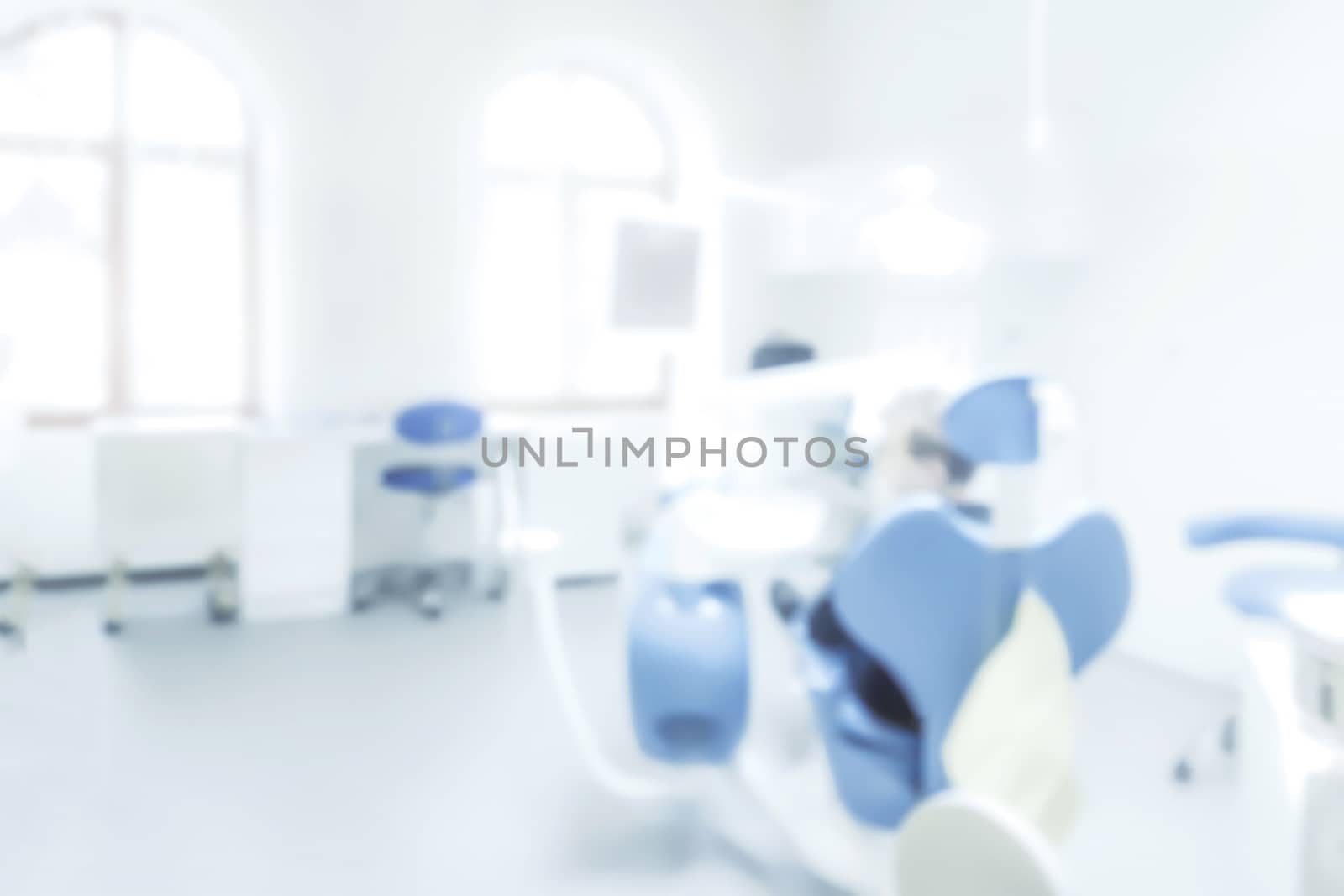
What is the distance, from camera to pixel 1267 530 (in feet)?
5.81

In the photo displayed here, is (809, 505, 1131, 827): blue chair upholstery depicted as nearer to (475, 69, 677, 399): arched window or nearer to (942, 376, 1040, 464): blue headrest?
(942, 376, 1040, 464): blue headrest

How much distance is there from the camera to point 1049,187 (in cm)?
Result: 190

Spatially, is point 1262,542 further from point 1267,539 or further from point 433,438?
point 433,438

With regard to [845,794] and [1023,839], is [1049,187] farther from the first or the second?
[1023,839]

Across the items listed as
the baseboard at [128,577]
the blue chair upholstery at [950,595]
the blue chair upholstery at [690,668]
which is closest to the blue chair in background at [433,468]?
the baseboard at [128,577]

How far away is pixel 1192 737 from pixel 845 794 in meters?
0.86

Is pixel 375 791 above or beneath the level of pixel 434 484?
beneath

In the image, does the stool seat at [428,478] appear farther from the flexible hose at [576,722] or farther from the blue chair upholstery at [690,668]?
the blue chair upholstery at [690,668]

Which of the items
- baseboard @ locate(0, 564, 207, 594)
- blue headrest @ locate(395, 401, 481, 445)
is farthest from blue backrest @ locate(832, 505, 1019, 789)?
baseboard @ locate(0, 564, 207, 594)

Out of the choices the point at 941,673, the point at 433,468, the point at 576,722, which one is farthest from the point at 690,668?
the point at 433,468

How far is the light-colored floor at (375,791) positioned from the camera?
5.64ft

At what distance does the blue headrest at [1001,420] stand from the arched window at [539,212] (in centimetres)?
242

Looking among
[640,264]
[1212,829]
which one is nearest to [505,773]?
[640,264]

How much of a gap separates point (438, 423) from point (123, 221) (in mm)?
1568
